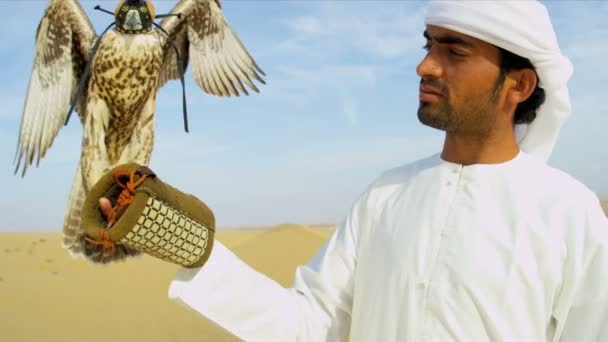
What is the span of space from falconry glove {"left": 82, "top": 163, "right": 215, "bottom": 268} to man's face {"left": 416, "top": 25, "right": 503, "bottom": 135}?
693 millimetres

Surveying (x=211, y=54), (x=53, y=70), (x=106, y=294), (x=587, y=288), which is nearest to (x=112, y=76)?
(x=53, y=70)

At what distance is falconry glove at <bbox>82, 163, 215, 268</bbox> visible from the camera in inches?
48.9

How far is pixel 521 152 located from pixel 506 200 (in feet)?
0.65

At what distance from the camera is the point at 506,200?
1621 mm

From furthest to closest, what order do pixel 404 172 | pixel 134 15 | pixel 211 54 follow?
pixel 211 54 → pixel 134 15 → pixel 404 172

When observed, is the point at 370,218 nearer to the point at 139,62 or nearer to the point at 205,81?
the point at 139,62

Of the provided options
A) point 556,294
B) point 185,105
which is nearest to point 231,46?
point 185,105

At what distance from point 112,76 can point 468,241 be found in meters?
1.86

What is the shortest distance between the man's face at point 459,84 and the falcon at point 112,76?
4.57ft

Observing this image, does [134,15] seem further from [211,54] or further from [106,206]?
[106,206]

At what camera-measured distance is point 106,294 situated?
382 inches

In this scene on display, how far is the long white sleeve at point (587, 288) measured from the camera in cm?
150

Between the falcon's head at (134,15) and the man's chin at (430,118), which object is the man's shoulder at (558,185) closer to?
the man's chin at (430,118)

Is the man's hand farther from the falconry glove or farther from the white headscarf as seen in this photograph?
the white headscarf
